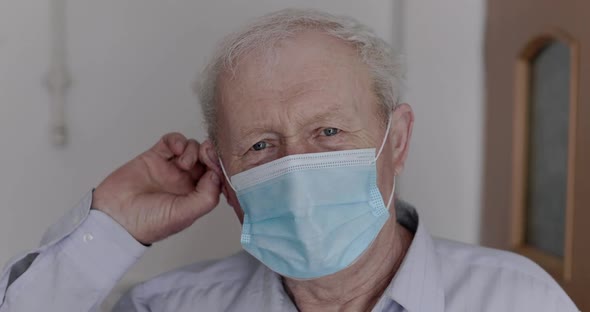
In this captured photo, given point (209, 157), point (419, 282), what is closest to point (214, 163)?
point (209, 157)

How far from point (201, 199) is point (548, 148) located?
0.93 metres

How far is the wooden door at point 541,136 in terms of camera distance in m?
1.79

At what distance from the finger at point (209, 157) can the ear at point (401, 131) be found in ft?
1.26

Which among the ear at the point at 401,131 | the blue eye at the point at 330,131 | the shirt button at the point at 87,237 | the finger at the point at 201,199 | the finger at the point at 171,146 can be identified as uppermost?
the blue eye at the point at 330,131

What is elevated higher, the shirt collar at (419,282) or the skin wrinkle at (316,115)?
the skin wrinkle at (316,115)

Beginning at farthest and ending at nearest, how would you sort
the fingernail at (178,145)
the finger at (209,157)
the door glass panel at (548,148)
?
the door glass panel at (548,148)
the fingernail at (178,145)
the finger at (209,157)

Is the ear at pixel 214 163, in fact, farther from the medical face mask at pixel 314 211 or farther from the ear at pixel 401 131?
the ear at pixel 401 131

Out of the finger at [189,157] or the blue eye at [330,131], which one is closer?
the blue eye at [330,131]

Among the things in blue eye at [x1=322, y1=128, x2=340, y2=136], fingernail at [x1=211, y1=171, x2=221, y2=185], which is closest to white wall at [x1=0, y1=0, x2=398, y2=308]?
fingernail at [x1=211, y1=171, x2=221, y2=185]

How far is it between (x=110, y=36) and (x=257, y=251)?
3.56 feet

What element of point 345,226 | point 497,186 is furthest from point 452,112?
point 345,226

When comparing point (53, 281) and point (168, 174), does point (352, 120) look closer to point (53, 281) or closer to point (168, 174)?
point (168, 174)

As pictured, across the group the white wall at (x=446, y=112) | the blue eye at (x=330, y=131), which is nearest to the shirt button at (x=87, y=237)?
the blue eye at (x=330, y=131)

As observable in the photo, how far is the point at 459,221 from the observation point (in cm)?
237
